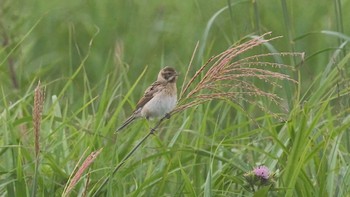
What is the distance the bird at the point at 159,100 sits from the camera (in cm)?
602

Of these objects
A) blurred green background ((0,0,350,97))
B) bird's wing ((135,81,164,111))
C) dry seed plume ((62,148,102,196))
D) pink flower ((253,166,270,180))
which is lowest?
blurred green background ((0,0,350,97))

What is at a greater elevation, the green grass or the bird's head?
the bird's head

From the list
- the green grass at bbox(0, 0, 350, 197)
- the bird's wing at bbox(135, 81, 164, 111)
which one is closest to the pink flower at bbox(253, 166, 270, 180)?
the green grass at bbox(0, 0, 350, 197)

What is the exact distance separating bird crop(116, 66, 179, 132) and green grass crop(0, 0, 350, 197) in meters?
0.09

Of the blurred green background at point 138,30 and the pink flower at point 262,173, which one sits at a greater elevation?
the pink flower at point 262,173

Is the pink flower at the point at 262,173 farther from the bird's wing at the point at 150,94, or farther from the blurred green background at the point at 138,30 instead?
the blurred green background at the point at 138,30

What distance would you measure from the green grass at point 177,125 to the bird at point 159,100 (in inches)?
3.4

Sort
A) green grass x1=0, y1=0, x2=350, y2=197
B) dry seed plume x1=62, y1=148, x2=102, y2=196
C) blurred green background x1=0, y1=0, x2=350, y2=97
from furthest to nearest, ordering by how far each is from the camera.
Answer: blurred green background x1=0, y1=0, x2=350, y2=97, green grass x1=0, y1=0, x2=350, y2=197, dry seed plume x1=62, y1=148, x2=102, y2=196

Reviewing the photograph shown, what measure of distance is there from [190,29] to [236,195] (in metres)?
4.39

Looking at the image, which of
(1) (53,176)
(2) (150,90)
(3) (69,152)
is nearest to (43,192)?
(1) (53,176)

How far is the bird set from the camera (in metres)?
6.02

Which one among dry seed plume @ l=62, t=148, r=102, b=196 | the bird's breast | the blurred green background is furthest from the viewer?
the blurred green background

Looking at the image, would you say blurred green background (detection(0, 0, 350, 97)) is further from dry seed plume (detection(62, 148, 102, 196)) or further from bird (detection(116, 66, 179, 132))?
dry seed plume (detection(62, 148, 102, 196))

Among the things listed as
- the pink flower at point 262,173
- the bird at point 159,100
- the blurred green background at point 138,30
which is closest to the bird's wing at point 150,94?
the bird at point 159,100
